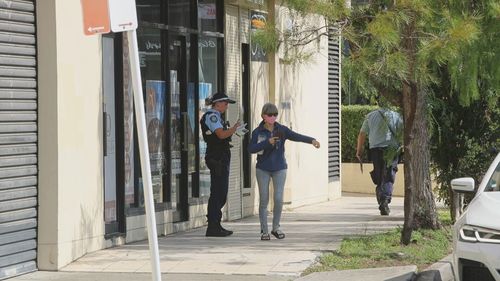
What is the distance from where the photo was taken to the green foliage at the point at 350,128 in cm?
2067

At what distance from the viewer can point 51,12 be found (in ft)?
32.0

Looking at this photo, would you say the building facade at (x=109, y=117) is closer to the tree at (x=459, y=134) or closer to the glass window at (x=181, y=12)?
the glass window at (x=181, y=12)

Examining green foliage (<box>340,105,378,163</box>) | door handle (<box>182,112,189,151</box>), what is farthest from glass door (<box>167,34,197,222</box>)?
green foliage (<box>340,105,378,163</box>)

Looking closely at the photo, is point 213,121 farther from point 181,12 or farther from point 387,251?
point 387,251

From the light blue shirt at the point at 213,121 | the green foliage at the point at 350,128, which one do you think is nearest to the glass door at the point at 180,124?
the light blue shirt at the point at 213,121

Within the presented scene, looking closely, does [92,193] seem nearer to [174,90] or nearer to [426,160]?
[174,90]

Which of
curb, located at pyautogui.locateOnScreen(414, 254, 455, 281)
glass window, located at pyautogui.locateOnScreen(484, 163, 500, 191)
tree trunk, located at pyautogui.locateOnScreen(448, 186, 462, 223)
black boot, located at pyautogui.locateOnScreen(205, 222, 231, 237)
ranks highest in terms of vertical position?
glass window, located at pyautogui.locateOnScreen(484, 163, 500, 191)

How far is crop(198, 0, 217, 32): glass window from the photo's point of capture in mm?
13423

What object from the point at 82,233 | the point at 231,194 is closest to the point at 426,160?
the point at 231,194

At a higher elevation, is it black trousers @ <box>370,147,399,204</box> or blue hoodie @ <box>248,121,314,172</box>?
blue hoodie @ <box>248,121,314,172</box>

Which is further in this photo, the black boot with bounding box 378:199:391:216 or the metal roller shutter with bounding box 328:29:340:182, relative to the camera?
the metal roller shutter with bounding box 328:29:340:182

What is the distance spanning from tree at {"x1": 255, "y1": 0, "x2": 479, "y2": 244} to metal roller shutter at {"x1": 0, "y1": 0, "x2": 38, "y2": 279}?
8.69 ft

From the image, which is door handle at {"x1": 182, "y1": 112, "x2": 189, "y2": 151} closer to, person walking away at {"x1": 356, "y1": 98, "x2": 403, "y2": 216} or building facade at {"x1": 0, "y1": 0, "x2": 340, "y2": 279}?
building facade at {"x1": 0, "y1": 0, "x2": 340, "y2": 279}

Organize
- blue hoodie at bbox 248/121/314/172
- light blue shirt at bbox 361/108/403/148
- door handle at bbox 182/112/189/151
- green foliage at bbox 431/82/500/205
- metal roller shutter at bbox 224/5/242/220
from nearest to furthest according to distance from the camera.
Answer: blue hoodie at bbox 248/121/314/172
green foliage at bbox 431/82/500/205
door handle at bbox 182/112/189/151
light blue shirt at bbox 361/108/403/148
metal roller shutter at bbox 224/5/242/220
